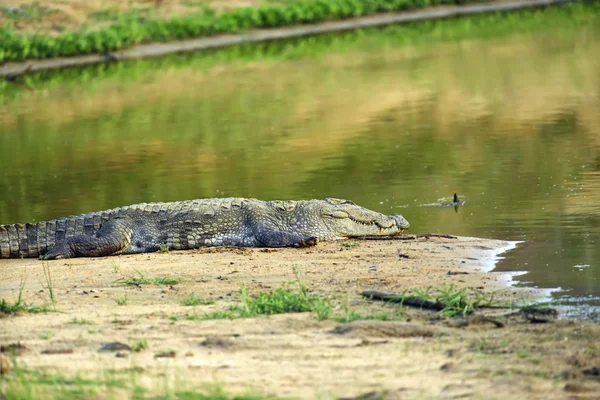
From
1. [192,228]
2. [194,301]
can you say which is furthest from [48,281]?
[192,228]

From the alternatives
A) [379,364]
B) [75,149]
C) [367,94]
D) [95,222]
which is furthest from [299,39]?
[379,364]

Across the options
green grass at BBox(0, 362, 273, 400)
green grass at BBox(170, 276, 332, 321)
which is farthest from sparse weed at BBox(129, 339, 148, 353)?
green grass at BBox(170, 276, 332, 321)

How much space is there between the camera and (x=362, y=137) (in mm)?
17891

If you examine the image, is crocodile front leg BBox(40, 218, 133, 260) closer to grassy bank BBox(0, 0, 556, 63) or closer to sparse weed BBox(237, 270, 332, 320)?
sparse weed BBox(237, 270, 332, 320)

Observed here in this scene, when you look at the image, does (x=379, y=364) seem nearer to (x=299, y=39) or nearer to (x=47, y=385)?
(x=47, y=385)

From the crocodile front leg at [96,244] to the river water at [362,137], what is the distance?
2.48 meters

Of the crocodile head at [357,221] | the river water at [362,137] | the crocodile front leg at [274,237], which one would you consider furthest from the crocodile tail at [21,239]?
the crocodile head at [357,221]

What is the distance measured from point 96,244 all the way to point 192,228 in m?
0.90

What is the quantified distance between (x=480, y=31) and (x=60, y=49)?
12.5 metres

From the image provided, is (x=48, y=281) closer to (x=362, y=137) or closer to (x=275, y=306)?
(x=275, y=306)

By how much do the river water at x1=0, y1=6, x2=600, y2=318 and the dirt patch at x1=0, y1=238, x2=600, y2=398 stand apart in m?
1.04

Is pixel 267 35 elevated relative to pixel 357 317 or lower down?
elevated

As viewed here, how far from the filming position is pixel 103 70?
107 feet

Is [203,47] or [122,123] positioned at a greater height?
[203,47]
